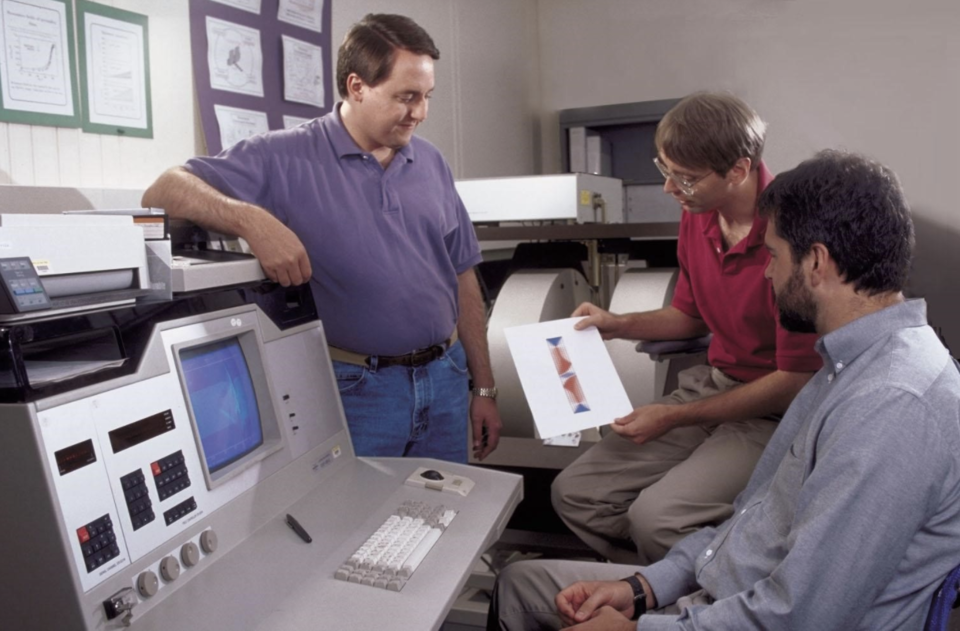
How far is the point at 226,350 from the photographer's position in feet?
3.64

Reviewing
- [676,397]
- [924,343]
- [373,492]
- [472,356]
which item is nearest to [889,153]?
[676,397]

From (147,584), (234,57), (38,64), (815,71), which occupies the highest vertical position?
(815,71)

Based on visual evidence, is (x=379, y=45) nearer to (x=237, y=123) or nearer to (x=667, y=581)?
(x=237, y=123)

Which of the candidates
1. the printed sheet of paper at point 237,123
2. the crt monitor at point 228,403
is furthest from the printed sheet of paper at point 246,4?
the crt monitor at point 228,403

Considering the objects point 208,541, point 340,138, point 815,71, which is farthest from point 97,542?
point 815,71

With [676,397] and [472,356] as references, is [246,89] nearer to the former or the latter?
[472,356]

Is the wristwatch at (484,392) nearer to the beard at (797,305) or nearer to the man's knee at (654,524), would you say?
the man's knee at (654,524)

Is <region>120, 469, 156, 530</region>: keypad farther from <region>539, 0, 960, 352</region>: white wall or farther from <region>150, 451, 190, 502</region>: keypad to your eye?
<region>539, 0, 960, 352</region>: white wall

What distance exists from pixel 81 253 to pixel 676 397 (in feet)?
4.82

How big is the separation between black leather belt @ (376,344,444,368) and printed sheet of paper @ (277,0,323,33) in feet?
3.58

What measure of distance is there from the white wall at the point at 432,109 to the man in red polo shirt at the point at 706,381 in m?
1.00

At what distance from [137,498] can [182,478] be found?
77mm

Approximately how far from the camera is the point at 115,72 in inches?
65.6

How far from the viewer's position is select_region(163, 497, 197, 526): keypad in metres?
0.90
